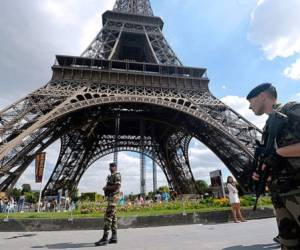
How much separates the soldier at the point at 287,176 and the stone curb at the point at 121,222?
7.63 meters

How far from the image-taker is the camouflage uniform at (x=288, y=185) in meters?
A: 2.38

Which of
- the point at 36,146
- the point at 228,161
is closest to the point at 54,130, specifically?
the point at 36,146

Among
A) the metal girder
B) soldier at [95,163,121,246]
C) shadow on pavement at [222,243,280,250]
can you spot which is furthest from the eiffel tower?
shadow on pavement at [222,243,280,250]

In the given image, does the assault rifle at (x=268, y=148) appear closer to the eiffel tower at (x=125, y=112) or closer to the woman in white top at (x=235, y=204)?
the woman in white top at (x=235, y=204)

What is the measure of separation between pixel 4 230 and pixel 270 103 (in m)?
9.12

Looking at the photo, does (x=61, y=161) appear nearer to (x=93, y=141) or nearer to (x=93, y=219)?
(x=93, y=141)

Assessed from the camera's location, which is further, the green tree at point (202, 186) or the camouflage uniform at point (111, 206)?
the green tree at point (202, 186)

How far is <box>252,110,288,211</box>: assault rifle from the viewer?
2.48 meters

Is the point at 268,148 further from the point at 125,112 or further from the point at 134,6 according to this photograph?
the point at 134,6

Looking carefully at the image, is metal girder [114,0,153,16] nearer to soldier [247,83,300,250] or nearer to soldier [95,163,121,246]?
soldier [95,163,121,246]

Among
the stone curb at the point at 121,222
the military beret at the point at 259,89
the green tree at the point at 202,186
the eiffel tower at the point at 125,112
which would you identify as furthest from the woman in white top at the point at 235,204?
the green tree at the point at 202,186

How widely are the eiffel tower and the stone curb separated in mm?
11240

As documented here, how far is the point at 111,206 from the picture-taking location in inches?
252

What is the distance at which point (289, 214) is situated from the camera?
2.54 meters
